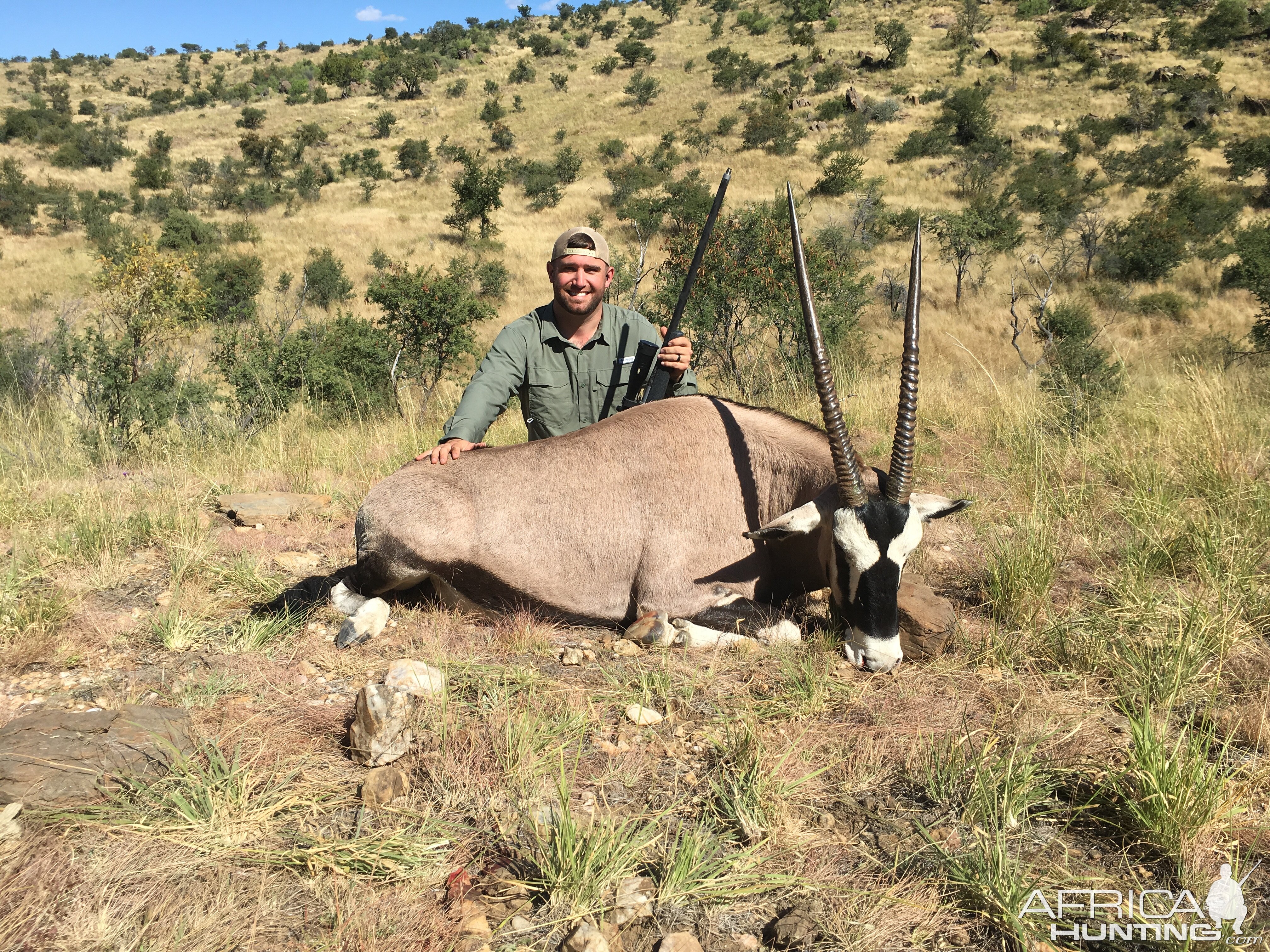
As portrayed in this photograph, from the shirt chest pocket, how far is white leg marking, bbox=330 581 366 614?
185 cm

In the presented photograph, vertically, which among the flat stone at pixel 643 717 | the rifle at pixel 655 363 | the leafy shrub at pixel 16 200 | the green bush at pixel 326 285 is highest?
the leafy shrub at pixel 16 200

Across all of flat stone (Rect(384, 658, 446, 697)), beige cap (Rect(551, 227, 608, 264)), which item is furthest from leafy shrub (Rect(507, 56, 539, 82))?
flat stone (Rect(384, 658, 446, 697))

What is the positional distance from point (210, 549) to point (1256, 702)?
5605mm

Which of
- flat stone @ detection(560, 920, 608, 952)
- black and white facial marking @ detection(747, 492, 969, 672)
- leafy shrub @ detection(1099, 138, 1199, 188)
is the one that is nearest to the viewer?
flat stone @ detection(560, 920, 608, 952)

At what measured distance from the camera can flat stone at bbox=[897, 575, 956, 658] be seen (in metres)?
3.54

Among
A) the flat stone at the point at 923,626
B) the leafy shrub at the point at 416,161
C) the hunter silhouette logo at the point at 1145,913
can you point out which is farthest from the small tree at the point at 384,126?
the hunter silhouette logo at the point at 1145,913

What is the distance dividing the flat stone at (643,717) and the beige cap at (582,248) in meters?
3.01

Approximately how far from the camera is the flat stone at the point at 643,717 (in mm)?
3100

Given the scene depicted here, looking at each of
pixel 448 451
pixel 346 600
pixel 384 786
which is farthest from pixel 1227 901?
pixel 346 600

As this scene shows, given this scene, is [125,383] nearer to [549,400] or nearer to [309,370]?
[309,370]

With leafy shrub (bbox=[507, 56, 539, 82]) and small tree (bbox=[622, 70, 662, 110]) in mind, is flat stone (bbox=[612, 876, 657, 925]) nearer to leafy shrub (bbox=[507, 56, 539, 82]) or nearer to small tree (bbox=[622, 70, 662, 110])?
small tree (bbox=[622, 70, 662, 110])

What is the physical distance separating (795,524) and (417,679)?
1.97 meters

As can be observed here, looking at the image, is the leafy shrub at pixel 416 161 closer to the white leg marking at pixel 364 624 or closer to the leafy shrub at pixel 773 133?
the leafy shrub at pixel 773 133

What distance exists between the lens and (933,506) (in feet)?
12.3
